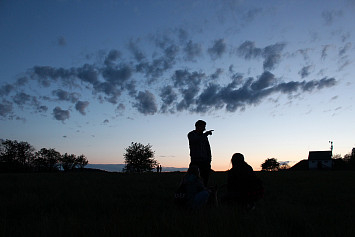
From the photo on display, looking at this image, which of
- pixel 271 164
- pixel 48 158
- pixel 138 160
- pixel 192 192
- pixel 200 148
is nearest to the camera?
pixel 192 192

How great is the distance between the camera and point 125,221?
4.39 metres

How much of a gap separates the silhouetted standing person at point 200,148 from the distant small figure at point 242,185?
96 centimetres

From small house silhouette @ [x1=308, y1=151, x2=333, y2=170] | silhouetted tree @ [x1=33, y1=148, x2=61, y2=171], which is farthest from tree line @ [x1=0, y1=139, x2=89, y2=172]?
small house silhouette @ [x1=308, y1=151, x2=333, y2=170]

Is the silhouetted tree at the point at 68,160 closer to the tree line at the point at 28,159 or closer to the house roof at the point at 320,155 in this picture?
the tree line at the point at 28,159

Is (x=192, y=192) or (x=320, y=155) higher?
(x=320, y=155)

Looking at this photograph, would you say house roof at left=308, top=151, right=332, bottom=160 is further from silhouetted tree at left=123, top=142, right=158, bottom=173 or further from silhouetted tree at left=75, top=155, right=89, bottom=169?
silhouetted tree at left=75, top=155, right=89, bottom=169

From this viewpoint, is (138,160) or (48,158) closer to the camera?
(138,160)

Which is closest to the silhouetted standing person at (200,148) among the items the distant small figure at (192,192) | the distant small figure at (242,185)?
the distant small figure at (242,185)

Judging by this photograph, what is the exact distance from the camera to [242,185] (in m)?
6.59

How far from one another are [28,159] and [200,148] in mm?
108868

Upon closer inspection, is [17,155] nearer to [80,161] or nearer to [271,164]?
[80,161]

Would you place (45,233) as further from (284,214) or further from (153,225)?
(284,214)

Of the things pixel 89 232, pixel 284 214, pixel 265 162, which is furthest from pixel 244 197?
pixel 265 162

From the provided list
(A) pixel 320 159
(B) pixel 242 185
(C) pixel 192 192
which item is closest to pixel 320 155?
(A) pixel 320 159
